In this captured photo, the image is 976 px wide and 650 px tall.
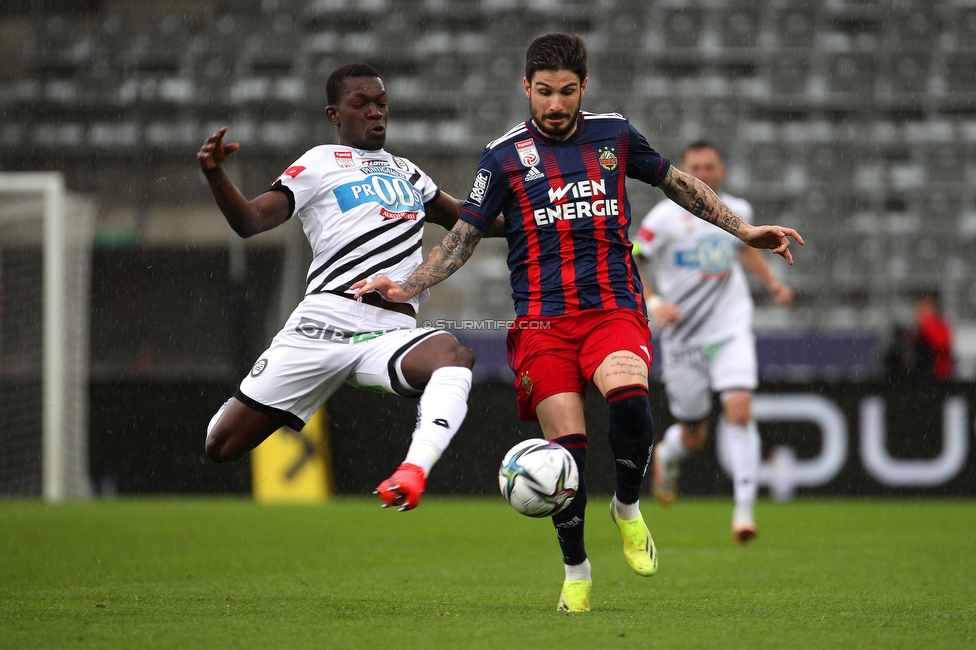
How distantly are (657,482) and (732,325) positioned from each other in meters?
1.63

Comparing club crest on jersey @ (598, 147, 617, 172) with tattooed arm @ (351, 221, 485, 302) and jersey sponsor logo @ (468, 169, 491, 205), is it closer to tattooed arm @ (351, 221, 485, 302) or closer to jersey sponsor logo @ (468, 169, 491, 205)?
jersey sponsor logo @ (468, 169, 491, 205)

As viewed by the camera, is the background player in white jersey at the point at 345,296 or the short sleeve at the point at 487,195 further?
the background player in white jersey at the point at 345,296

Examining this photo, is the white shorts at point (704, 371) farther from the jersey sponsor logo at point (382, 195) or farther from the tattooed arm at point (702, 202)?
the jersey sponsor logo at point (382, 195)

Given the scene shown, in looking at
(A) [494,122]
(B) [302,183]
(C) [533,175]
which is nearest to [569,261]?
(C) [533,175]

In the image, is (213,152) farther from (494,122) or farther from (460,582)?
(494,122)

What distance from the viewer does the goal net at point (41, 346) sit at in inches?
485

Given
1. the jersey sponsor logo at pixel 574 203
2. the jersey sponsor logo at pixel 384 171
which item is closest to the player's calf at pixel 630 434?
the jersey sponsor logo at pixel 574 203

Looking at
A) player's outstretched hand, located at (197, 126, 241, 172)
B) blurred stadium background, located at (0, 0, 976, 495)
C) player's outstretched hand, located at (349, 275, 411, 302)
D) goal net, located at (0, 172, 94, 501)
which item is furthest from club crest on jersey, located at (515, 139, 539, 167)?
blurred stadium background, located at (0, 0, 976, 495)

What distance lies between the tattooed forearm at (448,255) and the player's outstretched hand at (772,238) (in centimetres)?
114

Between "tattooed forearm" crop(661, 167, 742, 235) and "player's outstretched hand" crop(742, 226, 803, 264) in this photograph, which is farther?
"tattooed forearm" crop(661, 167, 742, 235)

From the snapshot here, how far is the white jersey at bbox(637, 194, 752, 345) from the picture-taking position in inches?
336

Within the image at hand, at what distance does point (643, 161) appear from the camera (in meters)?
5.20

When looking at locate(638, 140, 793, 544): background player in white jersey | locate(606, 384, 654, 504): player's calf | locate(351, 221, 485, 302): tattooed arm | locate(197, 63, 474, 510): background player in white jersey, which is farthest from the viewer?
locate(638, 140, 793, 544): background player in white jersey

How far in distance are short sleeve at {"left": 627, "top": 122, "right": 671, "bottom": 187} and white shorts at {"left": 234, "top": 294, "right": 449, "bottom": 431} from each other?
3.60 feet
